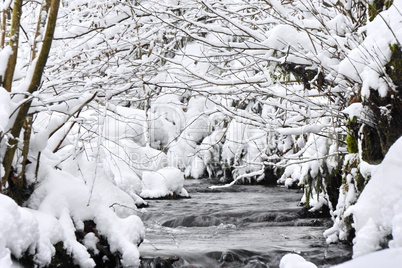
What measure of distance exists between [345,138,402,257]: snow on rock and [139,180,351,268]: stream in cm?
204

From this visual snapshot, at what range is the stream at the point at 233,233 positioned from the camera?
233 inches

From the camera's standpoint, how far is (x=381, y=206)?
3.88 meters

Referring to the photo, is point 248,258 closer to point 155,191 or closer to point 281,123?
point 281,123

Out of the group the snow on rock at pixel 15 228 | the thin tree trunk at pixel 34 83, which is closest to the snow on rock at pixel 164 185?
the thin tree trunk at pixel 34 83

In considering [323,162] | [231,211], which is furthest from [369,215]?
[231,211]

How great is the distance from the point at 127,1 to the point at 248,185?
11691 millimetres

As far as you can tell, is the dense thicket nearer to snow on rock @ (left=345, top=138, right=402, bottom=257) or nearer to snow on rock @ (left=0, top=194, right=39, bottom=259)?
snow on rock @ (left=0, top=194, right=39, bottom=259)

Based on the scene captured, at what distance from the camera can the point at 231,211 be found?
9961 mm

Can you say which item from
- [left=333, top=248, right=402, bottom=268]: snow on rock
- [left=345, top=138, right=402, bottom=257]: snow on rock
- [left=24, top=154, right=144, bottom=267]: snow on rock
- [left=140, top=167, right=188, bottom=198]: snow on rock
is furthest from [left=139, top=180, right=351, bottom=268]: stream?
[left=333, top=248, right=402, bottom=268]: snow on rock

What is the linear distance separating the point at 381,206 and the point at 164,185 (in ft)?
31.5

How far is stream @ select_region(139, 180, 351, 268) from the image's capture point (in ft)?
19.4

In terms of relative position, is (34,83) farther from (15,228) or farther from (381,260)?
(381,260)

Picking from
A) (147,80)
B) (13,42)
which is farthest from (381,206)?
(13,42)

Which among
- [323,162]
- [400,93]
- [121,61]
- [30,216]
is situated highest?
[121,61]
